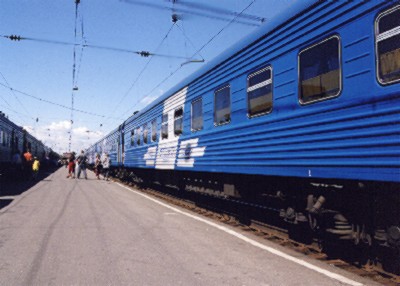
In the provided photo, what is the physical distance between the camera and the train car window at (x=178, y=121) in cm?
1083

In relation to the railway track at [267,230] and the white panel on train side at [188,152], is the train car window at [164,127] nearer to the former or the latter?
the white panel on train side at [188,152]

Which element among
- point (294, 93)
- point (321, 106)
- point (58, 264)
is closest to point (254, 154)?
point (294, 93)

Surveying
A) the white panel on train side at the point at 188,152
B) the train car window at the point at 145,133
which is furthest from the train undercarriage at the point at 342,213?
the train car window at the point at 145,133

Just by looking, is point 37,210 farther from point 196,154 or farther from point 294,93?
point 294,93

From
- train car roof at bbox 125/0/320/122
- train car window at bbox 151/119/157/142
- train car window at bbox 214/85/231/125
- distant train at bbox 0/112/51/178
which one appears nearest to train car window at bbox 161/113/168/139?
train car window at bbox 151/119/157/142

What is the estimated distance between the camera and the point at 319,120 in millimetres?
5062

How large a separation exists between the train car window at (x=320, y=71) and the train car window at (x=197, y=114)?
401 centimetres

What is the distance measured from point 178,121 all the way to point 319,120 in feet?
21.1

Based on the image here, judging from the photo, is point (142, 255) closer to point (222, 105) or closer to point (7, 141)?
point (222, 105)

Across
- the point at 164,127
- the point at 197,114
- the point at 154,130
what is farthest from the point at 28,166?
the point at 197,114

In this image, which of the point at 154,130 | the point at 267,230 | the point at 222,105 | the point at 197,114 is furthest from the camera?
the point at 154,130

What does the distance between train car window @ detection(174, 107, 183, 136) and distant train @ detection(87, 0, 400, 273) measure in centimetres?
203

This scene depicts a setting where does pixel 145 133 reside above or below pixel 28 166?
above

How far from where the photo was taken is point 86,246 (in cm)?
568
